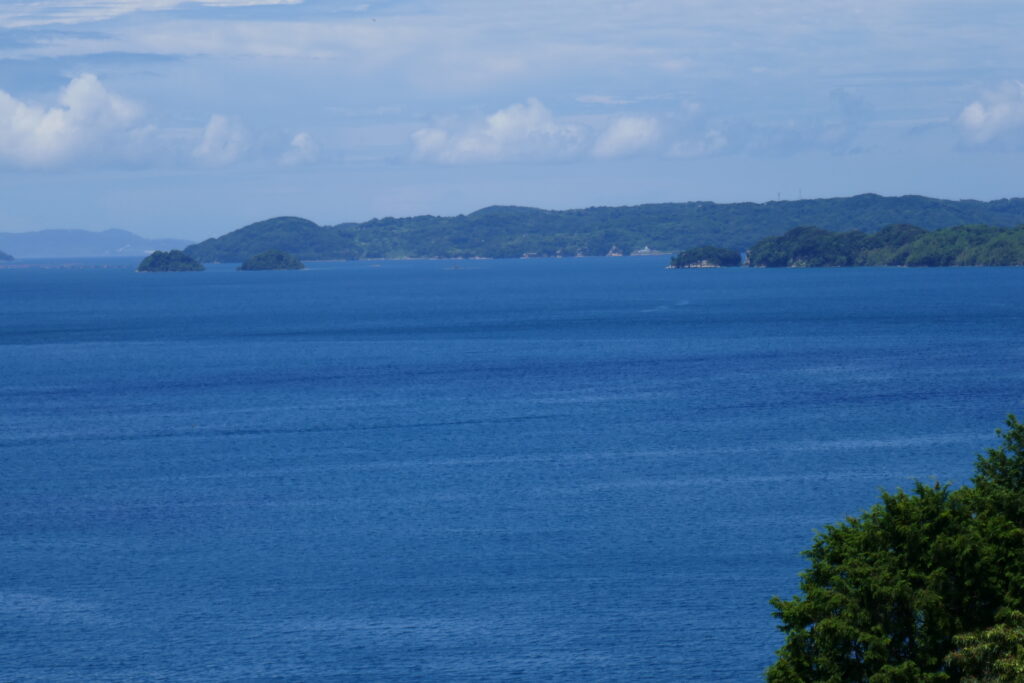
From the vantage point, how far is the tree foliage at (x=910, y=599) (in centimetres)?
2448

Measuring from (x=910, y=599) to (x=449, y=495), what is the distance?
3412 cm

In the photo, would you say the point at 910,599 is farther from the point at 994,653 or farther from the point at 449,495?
the point at 449,495

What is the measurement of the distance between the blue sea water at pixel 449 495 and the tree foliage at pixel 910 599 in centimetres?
1093

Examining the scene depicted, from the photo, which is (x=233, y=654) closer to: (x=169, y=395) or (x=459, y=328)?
(x=169, y=395)

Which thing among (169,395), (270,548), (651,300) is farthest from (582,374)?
(651,300)

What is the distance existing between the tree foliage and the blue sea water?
1093 centimetres

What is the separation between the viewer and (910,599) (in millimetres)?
24547

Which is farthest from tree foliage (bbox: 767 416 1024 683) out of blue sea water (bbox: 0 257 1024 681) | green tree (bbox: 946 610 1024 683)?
blue sea water (bbox: 0 257 1024 681)

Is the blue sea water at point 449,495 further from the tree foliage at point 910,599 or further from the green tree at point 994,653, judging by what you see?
the green tree at point 994,653

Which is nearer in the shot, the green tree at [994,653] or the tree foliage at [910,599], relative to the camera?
the green tree at [994,653]

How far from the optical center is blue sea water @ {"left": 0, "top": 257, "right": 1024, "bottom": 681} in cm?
3897

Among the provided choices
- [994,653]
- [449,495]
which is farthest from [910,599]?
[449,495]

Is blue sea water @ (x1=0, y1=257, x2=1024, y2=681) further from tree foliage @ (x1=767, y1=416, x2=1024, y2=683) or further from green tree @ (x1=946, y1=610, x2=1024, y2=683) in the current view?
green tree @ (x1=946, y1=610, x2=1024, y2=683)

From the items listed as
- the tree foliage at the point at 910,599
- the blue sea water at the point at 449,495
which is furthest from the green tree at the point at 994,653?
the blue sea water at the point at 449,495
